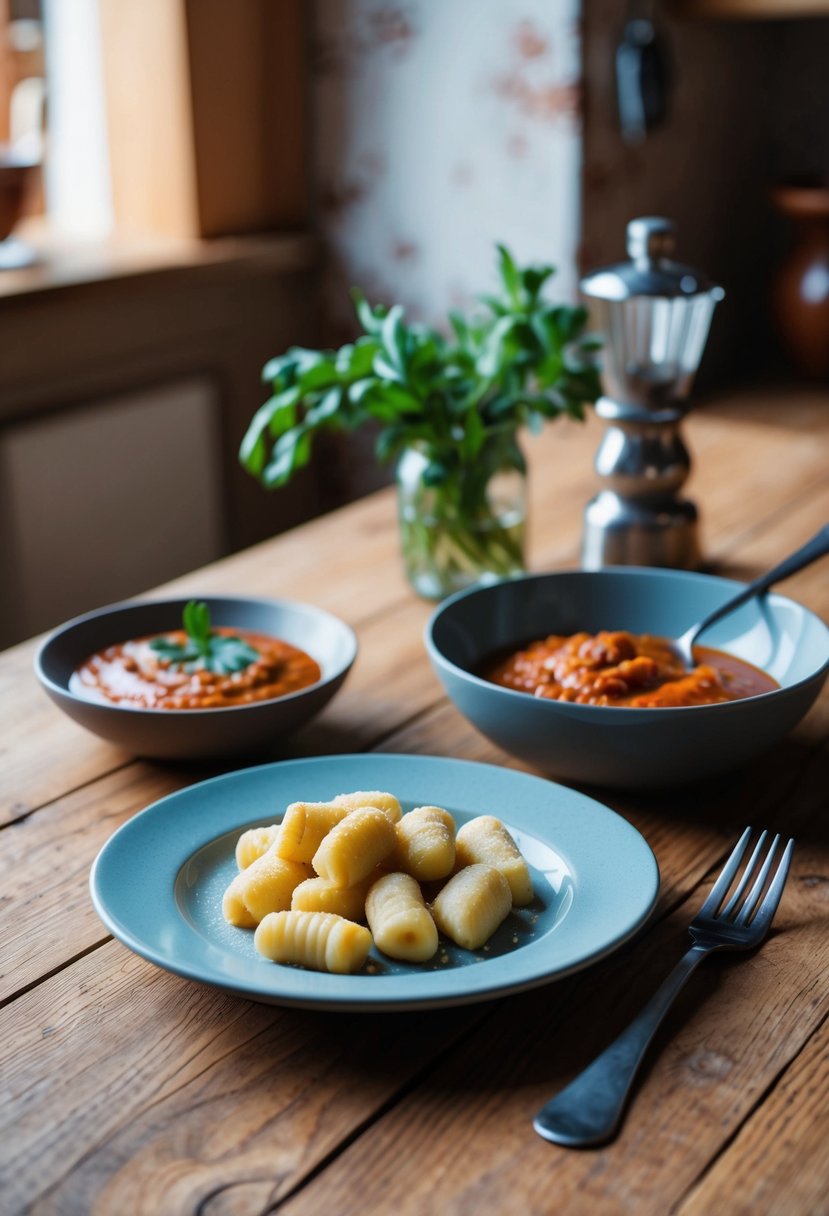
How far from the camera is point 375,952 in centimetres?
73

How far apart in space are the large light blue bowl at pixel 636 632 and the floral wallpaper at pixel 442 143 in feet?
4.23

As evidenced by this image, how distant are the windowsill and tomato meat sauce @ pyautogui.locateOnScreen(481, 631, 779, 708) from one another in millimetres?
1341

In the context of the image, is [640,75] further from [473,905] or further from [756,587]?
[473,905]

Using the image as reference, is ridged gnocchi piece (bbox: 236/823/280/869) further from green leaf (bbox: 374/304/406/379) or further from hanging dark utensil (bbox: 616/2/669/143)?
hanging dark utensil (bbox: 616/2/669/143)

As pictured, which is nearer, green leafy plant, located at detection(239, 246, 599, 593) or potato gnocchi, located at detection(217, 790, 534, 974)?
potato gnocchi, located at detection(217, 790, 534, 974)

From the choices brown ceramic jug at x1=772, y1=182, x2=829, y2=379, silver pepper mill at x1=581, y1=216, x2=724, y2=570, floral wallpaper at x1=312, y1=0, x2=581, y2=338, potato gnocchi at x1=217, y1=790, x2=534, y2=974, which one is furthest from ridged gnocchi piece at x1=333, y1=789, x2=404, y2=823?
brown ceramic jug at x1=772, y1=182, x2=829, y2=379

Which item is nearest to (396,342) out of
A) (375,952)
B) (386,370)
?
(386,370)

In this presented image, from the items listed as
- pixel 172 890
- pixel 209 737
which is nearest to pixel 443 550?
pixel 209 737

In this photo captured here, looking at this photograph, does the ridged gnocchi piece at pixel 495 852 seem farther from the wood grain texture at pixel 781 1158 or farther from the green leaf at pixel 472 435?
the green leaf at pixel 472 435

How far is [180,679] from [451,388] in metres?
0.44

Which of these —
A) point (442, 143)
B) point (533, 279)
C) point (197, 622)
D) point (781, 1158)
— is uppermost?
point (442, 143)

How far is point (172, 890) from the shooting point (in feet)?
2.55

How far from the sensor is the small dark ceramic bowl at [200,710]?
3.16ft

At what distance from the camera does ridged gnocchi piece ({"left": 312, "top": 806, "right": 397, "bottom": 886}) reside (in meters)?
0.73
